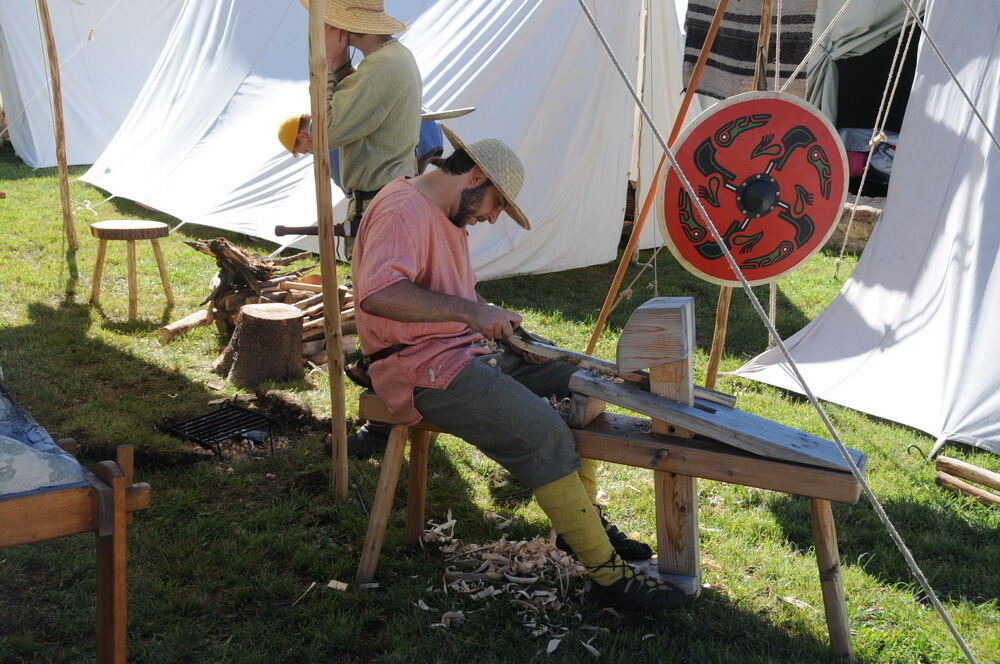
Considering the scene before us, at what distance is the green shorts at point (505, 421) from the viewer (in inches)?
96.2

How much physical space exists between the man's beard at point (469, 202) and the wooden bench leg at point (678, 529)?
872mm

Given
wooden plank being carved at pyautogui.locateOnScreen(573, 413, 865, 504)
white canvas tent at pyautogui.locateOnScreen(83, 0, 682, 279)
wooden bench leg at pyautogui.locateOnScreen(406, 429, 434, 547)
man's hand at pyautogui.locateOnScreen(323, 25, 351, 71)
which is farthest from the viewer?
white canvas tent at pyautogui.locateOnScreen(83, 0, 682, 279)

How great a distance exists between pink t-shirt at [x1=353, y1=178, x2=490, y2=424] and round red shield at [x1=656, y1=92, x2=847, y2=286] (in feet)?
3.12

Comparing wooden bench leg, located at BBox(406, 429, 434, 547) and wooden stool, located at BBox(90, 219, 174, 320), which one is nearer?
wooden bench leg, located at BBox(406, 429, 434, 547)

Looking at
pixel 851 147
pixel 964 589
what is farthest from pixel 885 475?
pixel 851 147

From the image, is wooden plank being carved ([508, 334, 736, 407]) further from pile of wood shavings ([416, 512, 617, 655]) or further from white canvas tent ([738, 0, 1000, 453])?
white canvas tent ([738, 0, 1000, 453])

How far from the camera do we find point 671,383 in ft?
8.02

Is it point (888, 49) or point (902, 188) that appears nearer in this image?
point (902, 188)

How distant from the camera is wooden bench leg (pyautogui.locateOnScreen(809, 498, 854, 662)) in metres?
2.38

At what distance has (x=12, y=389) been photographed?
403cm

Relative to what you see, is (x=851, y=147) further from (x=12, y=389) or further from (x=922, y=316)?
(x=12, y=389)

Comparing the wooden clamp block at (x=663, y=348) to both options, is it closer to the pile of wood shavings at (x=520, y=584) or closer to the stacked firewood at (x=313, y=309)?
the pile of wood shavings at (x=520, y=584)

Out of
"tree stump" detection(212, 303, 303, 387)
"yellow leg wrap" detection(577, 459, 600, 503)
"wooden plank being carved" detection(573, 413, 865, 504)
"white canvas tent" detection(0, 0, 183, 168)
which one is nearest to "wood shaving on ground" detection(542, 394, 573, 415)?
"wooden plank being carved" detection(573, 413, 865, 504)

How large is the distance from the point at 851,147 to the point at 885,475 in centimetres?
588
